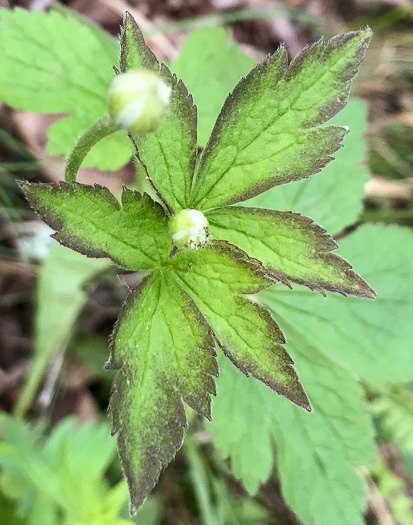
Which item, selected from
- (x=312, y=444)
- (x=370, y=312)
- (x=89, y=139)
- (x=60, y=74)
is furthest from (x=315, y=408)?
(x=60, y=74)

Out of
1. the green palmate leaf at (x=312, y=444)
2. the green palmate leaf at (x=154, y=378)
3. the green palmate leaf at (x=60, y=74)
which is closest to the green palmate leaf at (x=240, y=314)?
the green palmate leaf at (x=154, y=378)

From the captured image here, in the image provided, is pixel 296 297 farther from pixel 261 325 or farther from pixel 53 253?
pixel 53 253

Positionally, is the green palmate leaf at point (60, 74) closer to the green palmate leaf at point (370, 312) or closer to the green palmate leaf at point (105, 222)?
the green palmate leaf at point (105, 222)

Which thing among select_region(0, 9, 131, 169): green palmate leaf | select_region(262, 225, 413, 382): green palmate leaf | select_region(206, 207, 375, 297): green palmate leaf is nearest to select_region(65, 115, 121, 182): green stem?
select_region(206, 207, 375, 297): green palmate leaf

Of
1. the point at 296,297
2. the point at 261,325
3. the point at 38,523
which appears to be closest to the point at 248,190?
the point at 261,325

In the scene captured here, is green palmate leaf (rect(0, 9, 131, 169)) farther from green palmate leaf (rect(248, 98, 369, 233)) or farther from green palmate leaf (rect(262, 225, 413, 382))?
green palmate leaf (rect(262, 225, 413, 382))

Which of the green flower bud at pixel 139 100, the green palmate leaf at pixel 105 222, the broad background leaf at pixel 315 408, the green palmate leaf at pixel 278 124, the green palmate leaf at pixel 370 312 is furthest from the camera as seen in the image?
the green palmate leaf at pixel 370 312

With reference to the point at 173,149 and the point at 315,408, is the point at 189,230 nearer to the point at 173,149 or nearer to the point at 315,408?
the point at 173,149
